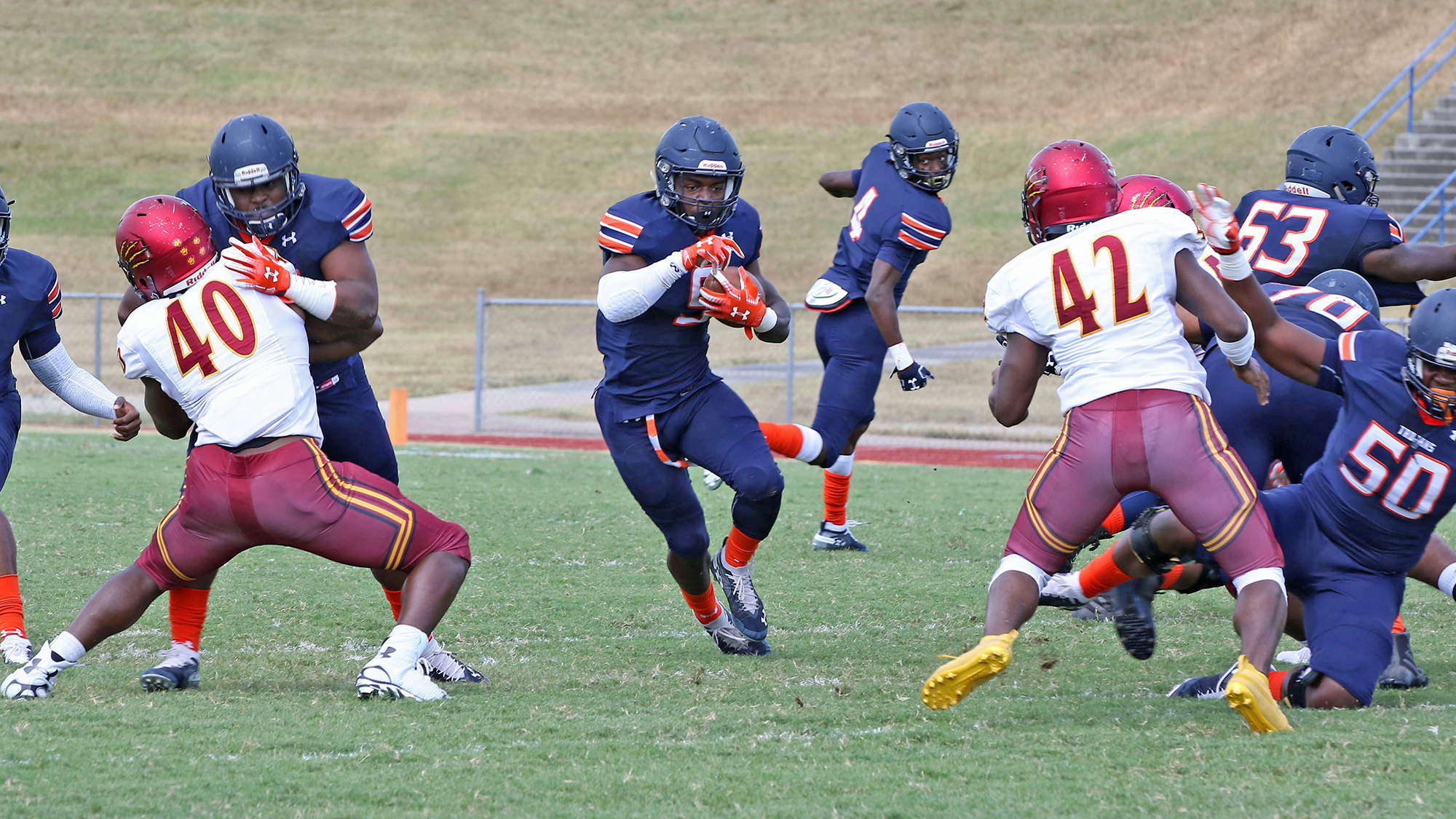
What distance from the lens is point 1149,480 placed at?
385cm

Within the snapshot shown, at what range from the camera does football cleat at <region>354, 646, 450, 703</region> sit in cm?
404

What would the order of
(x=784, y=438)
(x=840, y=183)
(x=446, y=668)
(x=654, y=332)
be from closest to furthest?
(x=446, y=668) < (x=654, y=332) < (x=784, y=438) < (x=840, y=183)

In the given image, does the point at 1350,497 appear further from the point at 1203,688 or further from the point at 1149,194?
the point at 1149,194

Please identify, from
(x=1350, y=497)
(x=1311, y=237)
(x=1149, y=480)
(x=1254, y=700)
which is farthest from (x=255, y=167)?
(x=1311, y=237)

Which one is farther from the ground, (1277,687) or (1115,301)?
(1115,301)

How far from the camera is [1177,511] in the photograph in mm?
3867

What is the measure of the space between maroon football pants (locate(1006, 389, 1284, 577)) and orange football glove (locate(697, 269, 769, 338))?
1.22 meters

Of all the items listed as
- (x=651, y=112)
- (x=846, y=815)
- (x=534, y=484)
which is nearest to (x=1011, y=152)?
(x=651, y=112)

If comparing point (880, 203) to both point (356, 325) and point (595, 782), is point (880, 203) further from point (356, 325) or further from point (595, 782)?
point (595, 782)

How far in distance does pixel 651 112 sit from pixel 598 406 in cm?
3023

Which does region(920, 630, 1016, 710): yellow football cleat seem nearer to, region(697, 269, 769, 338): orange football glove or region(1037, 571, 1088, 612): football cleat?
region(1037, 571, 1088, 612): football cleat

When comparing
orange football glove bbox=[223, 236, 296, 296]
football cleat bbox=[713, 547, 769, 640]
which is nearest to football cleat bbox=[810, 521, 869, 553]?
football cleat bbox=[713, 547, 769, 640]

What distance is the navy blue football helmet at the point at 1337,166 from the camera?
5.51 m

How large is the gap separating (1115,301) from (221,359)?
2455 millimetres
